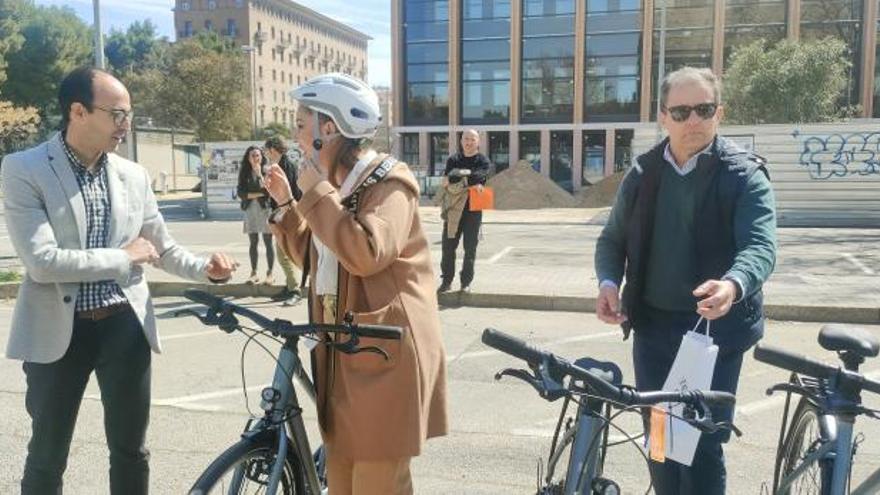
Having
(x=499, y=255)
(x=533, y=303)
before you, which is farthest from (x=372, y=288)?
(x=499, y=255)

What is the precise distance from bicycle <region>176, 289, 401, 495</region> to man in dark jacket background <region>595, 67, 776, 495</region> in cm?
114

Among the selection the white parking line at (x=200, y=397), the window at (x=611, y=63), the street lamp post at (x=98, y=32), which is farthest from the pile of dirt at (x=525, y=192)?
the white parking line at (x=200, y=397)

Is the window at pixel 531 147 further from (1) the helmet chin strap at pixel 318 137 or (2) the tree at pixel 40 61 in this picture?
(1) the helmet chin strap at pixel 318 137

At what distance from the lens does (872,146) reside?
61.4ft

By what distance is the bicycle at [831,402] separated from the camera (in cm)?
225

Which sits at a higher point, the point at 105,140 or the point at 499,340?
the point at 105,140

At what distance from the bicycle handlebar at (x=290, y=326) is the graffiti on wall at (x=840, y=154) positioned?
19.4 m

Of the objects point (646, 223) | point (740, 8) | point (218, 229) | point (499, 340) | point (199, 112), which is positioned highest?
point (740, 8)

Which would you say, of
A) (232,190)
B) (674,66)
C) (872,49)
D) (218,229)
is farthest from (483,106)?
(218,229)

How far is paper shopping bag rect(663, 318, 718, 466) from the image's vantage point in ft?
7.91

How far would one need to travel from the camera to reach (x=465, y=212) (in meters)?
8.83

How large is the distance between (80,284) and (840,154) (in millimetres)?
19755

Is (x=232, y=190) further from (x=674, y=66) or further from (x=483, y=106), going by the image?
(x=674, y=66)

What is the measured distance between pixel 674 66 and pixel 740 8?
4.55m
